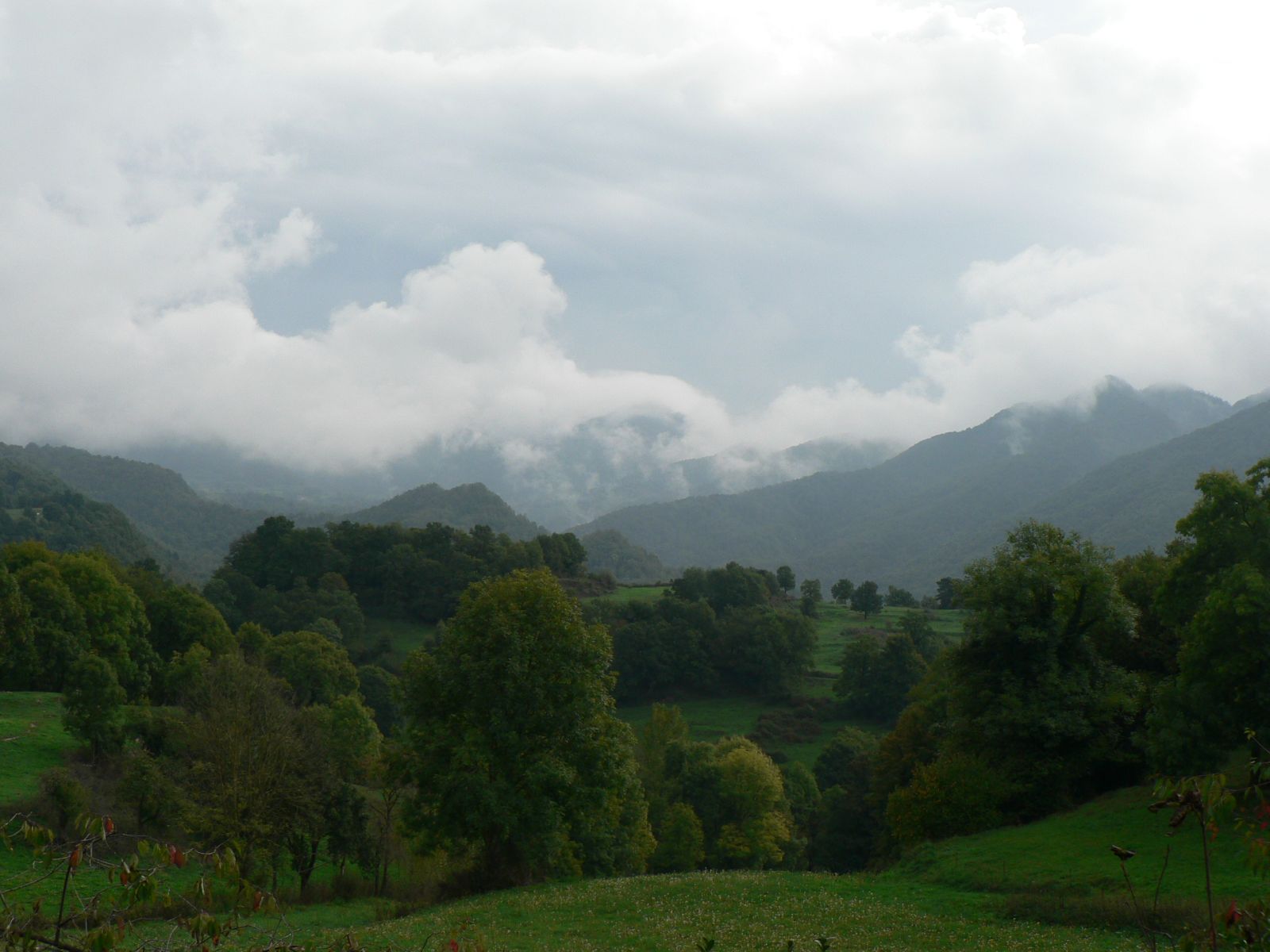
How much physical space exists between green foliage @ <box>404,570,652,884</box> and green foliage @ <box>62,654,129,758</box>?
16114mm

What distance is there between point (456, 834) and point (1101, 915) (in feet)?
65.9

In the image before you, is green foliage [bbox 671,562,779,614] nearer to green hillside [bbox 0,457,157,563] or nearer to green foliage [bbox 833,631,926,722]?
green foliage [bbox 833,631,926,722]

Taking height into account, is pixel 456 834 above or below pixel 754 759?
above

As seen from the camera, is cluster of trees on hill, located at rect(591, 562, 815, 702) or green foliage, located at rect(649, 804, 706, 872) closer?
green foliage, located at rect(649, 804, 706, 872)

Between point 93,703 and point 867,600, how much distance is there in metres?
121

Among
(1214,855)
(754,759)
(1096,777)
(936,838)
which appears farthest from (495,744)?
(754,759)

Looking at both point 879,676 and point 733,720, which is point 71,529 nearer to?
point 733,720

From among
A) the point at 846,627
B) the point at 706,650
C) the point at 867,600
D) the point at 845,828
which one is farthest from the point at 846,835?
the point at 867,600

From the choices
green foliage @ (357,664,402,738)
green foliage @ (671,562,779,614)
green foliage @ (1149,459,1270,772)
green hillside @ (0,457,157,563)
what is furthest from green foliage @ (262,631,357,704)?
green hillside @ (0,457,157,563)

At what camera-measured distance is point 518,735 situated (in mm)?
32531

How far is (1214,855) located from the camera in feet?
77.0

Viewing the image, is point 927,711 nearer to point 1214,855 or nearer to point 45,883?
point 1214,855

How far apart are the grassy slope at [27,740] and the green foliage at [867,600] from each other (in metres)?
116

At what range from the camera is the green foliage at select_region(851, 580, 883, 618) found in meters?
144
